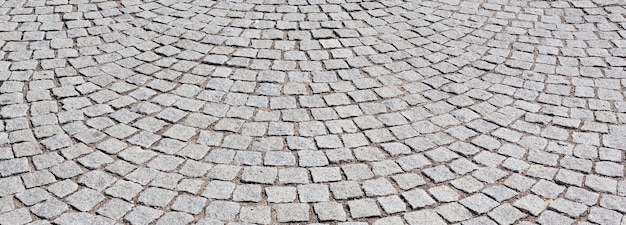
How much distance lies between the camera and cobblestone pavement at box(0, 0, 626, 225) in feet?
14.0

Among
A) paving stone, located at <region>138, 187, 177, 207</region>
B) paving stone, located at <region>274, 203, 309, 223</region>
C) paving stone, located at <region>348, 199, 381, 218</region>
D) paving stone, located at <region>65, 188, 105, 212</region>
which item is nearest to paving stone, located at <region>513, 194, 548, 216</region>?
paving stone, located at <region>348, 199, 381, 218</region>

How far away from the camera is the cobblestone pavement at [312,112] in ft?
14.0

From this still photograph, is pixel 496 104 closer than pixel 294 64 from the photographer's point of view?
Yes

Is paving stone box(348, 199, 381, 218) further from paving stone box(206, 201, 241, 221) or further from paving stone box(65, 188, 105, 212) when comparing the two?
paving stone box(65, 188, 105, 212)

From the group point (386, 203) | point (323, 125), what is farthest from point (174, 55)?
point (386, 203)

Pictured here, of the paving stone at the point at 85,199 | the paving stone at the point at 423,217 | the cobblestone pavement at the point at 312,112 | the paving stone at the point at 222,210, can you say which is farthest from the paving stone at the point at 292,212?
the paving stone at the point at 85,199

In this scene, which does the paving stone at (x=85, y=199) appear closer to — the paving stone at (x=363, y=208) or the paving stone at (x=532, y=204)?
the paving stone at (x=363, y=208)

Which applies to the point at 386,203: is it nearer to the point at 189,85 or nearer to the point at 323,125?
the point at 323,125

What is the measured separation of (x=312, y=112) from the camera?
5.25 m

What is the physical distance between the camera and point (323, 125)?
5.09 m

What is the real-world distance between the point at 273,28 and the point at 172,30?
1014 mm

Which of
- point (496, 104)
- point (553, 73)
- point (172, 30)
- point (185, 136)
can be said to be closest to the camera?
point (185, 136)

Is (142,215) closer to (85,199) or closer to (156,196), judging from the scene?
(156,196)

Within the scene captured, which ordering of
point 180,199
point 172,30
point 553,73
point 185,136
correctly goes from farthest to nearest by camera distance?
1. point 172,30
2. point 553,73
3. point 185,136
4. point 180,199
